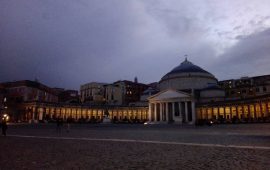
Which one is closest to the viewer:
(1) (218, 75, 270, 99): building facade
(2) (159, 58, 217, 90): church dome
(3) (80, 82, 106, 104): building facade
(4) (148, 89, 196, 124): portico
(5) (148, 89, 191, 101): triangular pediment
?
(4) (148, 89, 196, 124): portico

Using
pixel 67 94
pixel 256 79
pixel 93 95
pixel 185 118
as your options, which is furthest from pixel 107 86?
pixel 256 79

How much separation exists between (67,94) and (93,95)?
2009 cm

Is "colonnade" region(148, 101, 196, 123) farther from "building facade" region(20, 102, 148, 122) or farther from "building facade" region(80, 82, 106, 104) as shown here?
"building facade" region(80, 82, 106, 104)

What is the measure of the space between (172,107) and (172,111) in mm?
1663

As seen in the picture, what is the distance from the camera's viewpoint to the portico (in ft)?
311

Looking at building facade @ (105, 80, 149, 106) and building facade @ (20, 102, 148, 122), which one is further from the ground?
building facade @ (105, 80, 149, 106)

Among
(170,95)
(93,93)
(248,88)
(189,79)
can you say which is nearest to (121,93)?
(93,93)

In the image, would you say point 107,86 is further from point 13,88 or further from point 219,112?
point 219,112

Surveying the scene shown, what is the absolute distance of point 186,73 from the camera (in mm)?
112812

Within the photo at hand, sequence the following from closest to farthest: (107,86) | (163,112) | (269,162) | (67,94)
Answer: (269,162), (163,112), (107,86), (67,94)

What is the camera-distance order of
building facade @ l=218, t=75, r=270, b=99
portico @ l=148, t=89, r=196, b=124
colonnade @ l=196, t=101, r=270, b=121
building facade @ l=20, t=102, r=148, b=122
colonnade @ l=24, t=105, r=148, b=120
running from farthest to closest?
building facade @ l=218, t=75, r=270, b=99 < portico @ l=148, t=89, r=196, b=124 < colonnade @ l=24, t=105, r=148, b=120 < building facade @ l=20, t=102, r=148, b=122 < colonnade @ l=196, t=101, r=270, b=121

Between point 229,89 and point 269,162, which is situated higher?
point 229,89

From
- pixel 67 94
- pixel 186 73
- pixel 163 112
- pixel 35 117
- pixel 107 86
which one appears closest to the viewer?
pixel 35 117

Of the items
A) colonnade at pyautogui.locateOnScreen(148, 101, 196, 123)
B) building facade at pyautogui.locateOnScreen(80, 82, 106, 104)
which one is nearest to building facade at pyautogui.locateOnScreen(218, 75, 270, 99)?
colonnade at pyautogui.locateOnScreen(148, 101, 196, 123)
